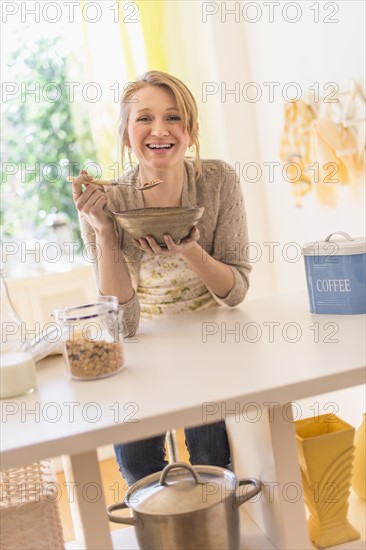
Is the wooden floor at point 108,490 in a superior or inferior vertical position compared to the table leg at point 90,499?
inferior

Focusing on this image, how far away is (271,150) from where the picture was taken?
301 centimetres

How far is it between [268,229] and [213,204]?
1.32 m

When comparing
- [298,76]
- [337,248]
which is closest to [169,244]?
[337,248]

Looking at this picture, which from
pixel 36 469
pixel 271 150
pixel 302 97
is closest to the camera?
pixel 36 469

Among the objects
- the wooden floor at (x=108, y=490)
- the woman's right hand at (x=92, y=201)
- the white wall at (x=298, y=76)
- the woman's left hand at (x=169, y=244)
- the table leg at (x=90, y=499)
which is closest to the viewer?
the table leg at (x=90, y=499)

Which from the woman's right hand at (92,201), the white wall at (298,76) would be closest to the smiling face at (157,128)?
the woman's right hand at (92,201)

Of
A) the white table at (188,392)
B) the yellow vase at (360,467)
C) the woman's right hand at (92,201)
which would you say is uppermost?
the woman's right hand at (92,201)

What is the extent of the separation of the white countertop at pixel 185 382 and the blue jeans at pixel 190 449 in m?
0.27

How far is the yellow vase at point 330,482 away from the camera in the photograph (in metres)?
1.42

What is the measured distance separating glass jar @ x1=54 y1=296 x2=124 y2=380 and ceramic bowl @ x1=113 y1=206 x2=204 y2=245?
22 centimetres

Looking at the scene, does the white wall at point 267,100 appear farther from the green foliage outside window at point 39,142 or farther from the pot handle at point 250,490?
the pot handle at point 250,490

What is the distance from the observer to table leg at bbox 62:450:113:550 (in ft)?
3.94

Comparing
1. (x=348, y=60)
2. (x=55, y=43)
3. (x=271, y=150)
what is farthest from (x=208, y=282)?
(x=55, y=43)

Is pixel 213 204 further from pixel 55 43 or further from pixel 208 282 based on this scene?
pixel 55 43
